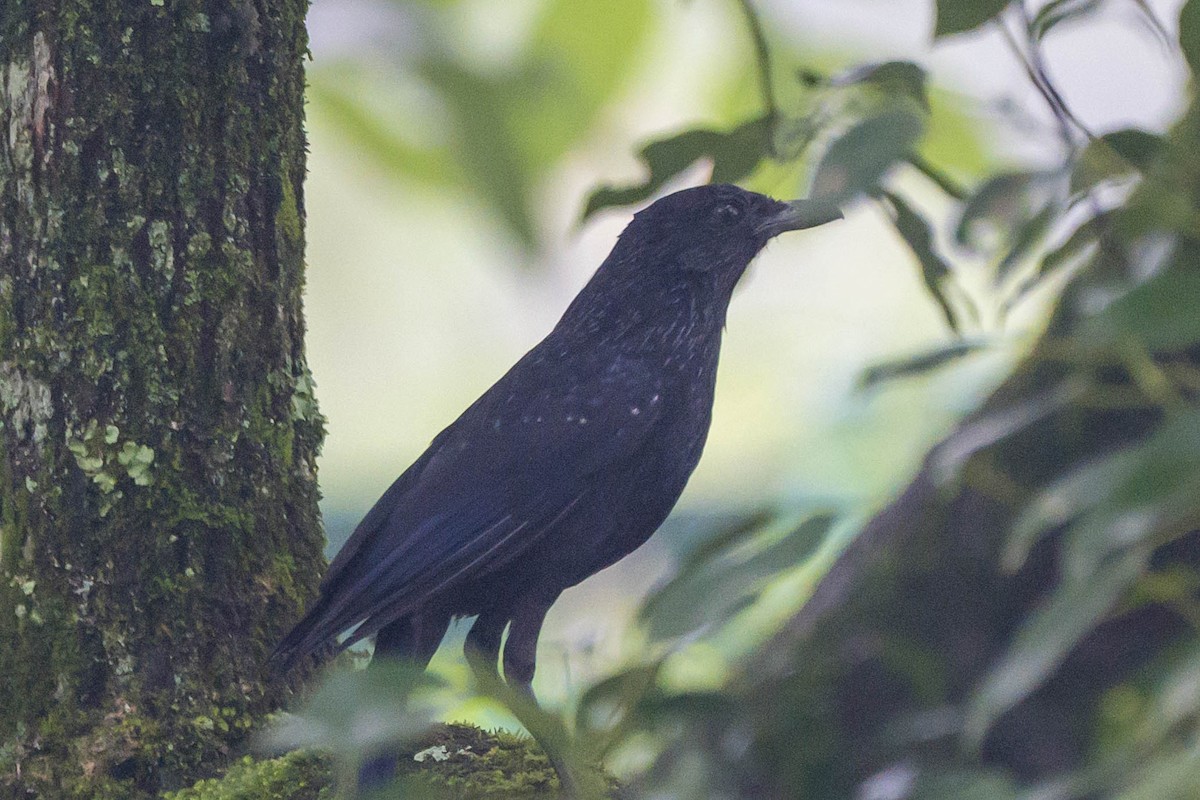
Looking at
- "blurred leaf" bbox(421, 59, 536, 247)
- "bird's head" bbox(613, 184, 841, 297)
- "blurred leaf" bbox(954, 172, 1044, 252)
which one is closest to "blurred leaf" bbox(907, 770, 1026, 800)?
"blurred leaf" bbox(954, 172, 1044, 252)

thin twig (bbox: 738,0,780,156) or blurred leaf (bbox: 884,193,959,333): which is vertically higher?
thin twig (bbox: 738,0,780,156)

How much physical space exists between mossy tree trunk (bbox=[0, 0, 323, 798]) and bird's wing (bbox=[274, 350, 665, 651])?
279 mm

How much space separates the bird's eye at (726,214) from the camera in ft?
10.4

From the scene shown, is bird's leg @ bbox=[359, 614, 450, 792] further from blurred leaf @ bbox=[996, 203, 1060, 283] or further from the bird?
blurred leaf @ bbox=[996, 203, 1060, 283]

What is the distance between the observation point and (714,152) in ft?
4.88

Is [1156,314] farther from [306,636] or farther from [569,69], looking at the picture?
[306,636]

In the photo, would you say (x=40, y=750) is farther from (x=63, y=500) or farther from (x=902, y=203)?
(x=902, y=203)

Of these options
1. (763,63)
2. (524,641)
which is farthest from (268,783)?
(763,63)

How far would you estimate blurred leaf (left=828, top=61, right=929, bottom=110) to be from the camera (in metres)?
1.22

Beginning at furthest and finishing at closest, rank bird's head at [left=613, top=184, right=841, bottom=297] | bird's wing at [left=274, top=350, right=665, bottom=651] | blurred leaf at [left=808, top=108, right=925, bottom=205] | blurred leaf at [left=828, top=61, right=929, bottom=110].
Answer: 1. bird's head at [left=613, top=184, right=841, bottom=297]
2. bird's wing at [left=274, top=350, right=665, bottom=651]
3. blurred leaf at [left=828, top=61, right=929, bottom=110]
4. blurred leaf at [left=808, top=108, right=925, bottom=205]

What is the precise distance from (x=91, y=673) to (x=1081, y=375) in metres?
1.79

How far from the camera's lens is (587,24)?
66.2 inches

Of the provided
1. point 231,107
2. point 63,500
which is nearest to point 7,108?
point 231,107

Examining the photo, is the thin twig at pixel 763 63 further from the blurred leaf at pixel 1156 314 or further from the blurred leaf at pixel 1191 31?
the blurred leaf at pixel 1156 314
